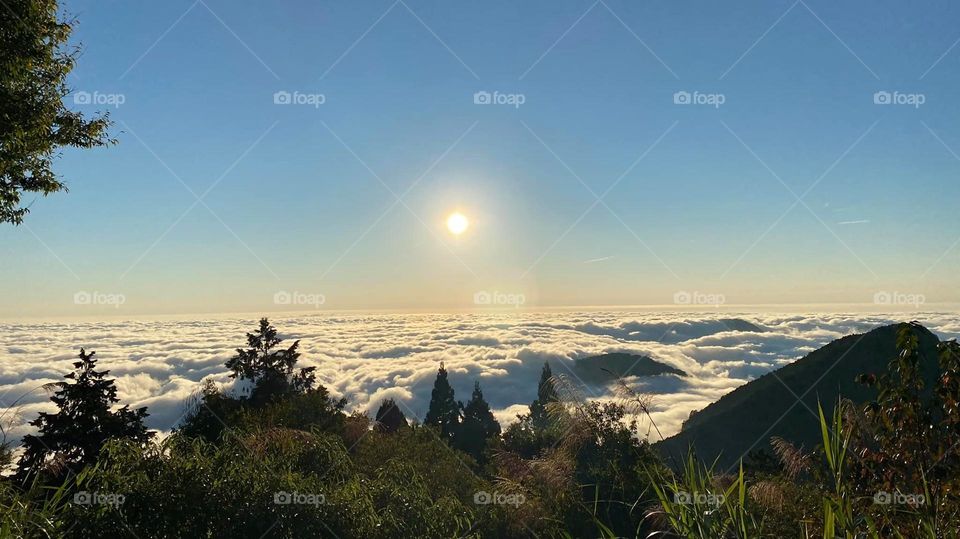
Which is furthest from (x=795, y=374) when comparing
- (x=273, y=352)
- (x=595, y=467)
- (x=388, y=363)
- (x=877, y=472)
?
(x=877, y=472)

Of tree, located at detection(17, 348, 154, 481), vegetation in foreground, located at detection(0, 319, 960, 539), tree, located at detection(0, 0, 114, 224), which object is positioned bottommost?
tree, located at detection(17, 348, 154, 481)

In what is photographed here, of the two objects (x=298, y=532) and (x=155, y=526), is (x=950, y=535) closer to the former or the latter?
(x=298, y=532)

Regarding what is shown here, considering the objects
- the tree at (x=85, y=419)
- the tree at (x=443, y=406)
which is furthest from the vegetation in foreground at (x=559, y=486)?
the tree at (x=443, y=406)

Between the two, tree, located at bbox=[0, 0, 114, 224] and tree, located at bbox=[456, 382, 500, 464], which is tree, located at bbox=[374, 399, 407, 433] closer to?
tree, located at bbox=[456, 382, 500, 464]

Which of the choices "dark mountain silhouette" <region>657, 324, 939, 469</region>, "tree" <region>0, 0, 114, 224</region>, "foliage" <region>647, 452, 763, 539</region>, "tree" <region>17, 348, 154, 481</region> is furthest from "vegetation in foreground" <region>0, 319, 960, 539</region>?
"dark mountain silhouette" <region>657, 324, 939, 469</region>

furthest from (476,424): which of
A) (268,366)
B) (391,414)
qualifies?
(268,366)

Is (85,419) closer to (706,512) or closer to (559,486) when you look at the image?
(559,486)
